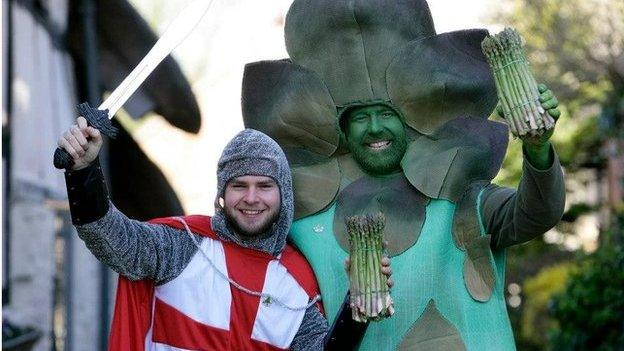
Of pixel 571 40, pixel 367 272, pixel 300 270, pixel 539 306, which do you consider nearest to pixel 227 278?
pixel 300 270

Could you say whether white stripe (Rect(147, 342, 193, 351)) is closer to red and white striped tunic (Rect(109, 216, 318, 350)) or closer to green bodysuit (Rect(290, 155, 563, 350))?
red and white striped tunic (Rect(109, 216, 318, 350))

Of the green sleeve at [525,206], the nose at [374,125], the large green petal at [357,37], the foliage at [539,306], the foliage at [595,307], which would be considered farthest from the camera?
the foliage at [539,306]

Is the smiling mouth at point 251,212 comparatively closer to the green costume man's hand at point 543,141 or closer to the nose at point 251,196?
the nose at point 251,196

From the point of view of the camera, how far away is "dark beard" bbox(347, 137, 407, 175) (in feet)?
14.4

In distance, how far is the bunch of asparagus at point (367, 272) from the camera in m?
3.76

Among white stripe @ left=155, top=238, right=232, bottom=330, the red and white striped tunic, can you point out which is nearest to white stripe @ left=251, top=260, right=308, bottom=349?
the red and white striped tunic

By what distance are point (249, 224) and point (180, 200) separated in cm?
420

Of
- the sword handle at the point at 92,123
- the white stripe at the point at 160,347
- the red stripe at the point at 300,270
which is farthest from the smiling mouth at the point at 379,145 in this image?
the sword handle at the point at 92,123

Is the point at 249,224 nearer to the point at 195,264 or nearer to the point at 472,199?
the point at 195,264

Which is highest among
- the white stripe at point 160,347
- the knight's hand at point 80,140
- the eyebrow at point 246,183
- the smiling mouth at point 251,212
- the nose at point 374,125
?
the nose at point 374,125

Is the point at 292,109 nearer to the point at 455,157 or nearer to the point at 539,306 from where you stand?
the point at 455,157

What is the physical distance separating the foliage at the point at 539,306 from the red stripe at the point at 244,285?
7.61 metres

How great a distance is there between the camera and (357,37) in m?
4.52

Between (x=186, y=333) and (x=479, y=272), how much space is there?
97 cm
